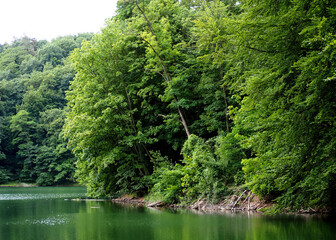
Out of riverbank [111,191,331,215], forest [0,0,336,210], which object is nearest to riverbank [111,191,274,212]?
riverbank [111,191,331,215]

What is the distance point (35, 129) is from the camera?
76.0 m

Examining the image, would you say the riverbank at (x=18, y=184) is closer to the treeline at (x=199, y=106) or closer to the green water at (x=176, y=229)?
the treeline at (x=199, y=106)

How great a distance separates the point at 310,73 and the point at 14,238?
30.2ft

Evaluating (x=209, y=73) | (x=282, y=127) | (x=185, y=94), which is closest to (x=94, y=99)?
(x=185, y=94)

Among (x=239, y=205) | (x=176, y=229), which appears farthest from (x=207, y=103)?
(x=176, y=229)

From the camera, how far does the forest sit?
9.19 metres

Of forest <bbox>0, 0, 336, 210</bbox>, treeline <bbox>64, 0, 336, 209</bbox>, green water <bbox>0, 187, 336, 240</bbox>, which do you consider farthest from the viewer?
green water <bbox>0, 187, 336, 240</bbox>

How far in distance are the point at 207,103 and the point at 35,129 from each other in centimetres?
6170

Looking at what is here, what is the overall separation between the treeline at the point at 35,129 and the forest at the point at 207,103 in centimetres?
3609

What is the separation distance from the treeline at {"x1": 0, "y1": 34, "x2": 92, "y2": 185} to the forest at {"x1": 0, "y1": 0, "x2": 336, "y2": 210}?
36.1 meters

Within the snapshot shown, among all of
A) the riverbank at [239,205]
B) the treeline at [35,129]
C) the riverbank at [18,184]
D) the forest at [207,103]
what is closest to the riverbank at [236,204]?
the riverbank at [239,205]

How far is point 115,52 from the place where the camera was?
23906mm

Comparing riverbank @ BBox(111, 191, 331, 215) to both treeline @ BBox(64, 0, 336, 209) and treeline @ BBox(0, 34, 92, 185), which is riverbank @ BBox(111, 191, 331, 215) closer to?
treeline @ BBox(64, 0, 336, 209)

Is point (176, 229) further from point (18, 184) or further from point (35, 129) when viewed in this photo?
point (35, 129)
